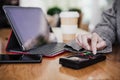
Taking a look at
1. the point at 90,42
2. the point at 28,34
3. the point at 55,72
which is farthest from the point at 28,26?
the point at 55,72

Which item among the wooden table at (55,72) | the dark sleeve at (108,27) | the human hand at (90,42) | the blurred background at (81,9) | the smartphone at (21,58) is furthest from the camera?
the blurred background at (81,9)

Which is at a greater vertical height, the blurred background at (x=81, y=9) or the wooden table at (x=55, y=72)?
the wooden table at (x=55, y=72)

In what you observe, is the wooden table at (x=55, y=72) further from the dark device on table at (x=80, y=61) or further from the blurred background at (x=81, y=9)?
the blurred background at (x=81, y=9)

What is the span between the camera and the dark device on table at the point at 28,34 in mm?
959

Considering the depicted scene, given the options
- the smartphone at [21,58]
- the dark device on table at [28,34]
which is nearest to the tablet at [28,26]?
the dark device on table at [28,34]

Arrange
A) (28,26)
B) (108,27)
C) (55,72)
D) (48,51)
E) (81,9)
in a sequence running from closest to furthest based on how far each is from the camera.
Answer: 1. (55,72)
2. (48,51)
3. (28,26)
4. (108,27)
5. (81,9)

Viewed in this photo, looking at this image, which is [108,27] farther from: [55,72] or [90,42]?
[55,72]

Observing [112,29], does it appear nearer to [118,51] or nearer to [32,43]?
[118,51]

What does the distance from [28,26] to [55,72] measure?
15.7 inches

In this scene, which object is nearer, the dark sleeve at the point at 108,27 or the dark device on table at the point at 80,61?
the dark device on table at the point at 80,61

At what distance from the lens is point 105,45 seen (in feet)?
3.22

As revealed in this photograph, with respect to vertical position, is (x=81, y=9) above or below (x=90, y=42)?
below

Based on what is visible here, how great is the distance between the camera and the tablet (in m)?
0.97

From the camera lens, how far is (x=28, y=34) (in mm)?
1016
